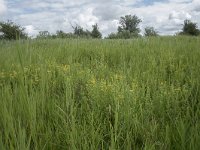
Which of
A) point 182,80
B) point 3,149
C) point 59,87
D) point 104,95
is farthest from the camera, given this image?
point 182,80

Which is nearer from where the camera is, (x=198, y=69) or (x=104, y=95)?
(x=104, y=95)

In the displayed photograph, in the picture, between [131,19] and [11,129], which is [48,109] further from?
[131,19]

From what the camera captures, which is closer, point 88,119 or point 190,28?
point 88,119

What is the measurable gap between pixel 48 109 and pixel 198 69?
2087 millimetres

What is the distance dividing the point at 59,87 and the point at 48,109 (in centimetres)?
97

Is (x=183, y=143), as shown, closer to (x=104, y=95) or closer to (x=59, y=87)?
(x=104, y=95)

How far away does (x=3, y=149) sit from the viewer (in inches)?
55.3

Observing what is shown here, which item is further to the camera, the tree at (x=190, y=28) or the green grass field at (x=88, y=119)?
the tree at (x=190, y=28)

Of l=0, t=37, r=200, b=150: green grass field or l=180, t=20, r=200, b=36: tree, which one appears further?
l=180, t=20, r=200, b=36: tree

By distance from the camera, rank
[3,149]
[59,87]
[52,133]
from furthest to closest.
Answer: [59,87]
[52,133]
[3,149]

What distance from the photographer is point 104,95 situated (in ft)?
8.39

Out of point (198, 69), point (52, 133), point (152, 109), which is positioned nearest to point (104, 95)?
point (152, 109)

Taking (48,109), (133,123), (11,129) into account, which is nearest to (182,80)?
(133,123)

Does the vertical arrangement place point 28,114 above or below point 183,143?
above
